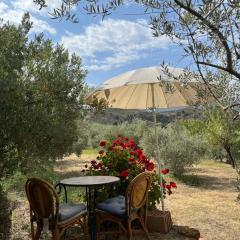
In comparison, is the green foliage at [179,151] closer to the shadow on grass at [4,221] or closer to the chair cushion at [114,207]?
the shadow on grass at [4,221]

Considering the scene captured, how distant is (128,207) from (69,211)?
811 millimetres

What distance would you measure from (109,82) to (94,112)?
6.88ft

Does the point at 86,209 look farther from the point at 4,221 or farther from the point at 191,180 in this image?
the point at 191,180

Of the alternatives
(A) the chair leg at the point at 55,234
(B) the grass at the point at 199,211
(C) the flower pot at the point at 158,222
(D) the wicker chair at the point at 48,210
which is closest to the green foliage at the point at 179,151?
(B) the grass at the point at 199,211

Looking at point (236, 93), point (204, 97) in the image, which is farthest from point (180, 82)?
point (236, 93)

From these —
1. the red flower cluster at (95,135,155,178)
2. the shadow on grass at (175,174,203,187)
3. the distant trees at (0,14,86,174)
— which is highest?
the distant trees at (0,14,86,174)

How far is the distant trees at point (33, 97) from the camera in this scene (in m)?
5.52

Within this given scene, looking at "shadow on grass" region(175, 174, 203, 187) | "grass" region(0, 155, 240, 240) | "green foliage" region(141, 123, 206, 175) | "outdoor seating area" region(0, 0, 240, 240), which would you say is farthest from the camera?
"green foliage" region(141, 123, 206, 175)

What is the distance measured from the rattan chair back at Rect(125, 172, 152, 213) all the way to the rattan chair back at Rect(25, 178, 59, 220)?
0.99 meters

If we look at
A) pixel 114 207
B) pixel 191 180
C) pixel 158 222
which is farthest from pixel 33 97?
pixel 191 180

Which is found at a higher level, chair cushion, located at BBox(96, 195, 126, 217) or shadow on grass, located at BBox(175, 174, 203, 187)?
chair cushion, located at BBox(96, 195, 126, 217)

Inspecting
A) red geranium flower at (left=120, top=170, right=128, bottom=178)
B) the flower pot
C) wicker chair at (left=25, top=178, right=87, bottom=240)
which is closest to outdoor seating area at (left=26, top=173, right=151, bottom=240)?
wicker chair at (left=25, top=178, right=87, bottom=240)

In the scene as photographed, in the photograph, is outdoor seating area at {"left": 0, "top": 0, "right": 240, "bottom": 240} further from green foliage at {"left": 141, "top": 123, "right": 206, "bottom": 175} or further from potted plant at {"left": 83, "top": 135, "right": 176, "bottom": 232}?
green foliage at {"left": 141, "top": 123, "right": 206, "bottom": 175}

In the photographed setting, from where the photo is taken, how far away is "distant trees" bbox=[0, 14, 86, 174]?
5520 mm
